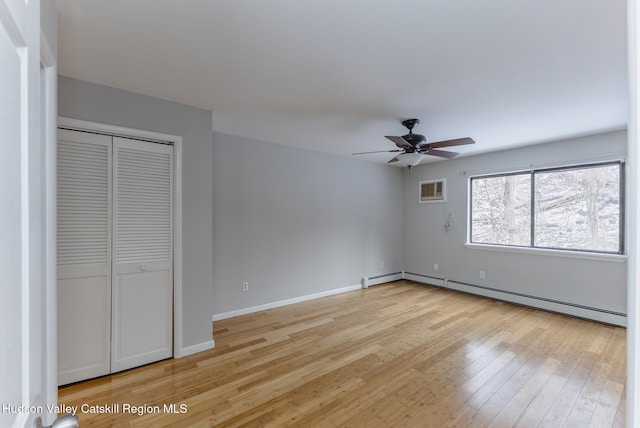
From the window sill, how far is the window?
120 mm

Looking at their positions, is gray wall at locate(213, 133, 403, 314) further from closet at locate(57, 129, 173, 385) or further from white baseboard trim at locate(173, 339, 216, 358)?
closet at locate(57, 129, 173, 385)

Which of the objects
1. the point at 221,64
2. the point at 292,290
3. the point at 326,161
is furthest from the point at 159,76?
the point at 292,290

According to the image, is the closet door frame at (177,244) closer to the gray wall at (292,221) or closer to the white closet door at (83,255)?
the white closet door at (83,255)

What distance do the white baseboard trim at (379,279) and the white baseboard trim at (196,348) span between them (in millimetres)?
3077

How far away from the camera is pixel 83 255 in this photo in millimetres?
2287

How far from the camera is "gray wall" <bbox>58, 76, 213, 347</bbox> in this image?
8.26ft

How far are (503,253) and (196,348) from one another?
184 inches

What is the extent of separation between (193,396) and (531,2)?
3.37 m

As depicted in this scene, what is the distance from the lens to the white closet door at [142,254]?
7.99ft

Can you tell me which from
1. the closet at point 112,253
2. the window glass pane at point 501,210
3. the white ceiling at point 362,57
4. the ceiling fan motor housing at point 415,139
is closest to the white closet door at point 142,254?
the closet at point 112,253

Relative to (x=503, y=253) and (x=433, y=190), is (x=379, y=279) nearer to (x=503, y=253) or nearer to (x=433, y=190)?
(x=433, y=190)

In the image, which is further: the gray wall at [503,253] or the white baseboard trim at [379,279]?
the white baseboard trim at [379,279]

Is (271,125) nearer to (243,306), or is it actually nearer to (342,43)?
(342,43)

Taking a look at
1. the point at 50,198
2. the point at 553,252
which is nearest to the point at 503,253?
the point at 553,252
